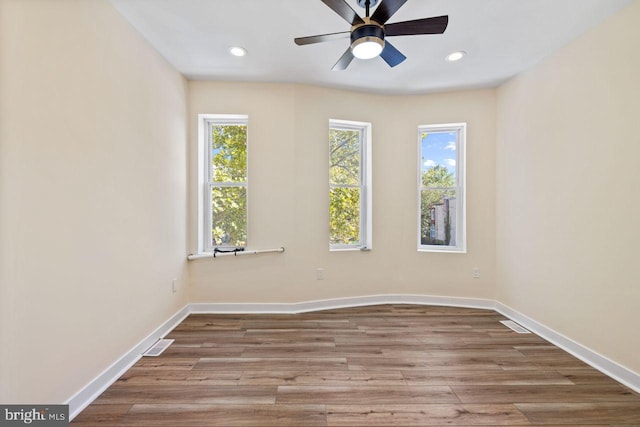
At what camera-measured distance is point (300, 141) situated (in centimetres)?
317

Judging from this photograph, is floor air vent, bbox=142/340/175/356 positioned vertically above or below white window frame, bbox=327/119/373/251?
below

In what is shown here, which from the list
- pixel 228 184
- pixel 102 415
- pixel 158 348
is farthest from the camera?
pixel 228 184

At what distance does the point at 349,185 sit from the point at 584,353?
104 inches

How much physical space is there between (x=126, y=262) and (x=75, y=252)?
48cm

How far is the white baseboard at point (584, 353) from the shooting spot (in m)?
1.88

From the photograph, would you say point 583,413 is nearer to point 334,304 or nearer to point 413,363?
point 413,363

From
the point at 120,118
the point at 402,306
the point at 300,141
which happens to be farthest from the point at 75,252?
the point at 402,306

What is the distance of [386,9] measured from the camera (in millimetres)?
1651

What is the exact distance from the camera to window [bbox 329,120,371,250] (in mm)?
3449

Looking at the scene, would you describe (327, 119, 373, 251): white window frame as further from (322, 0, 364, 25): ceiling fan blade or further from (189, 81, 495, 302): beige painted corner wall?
(322, 0, 364, 25): ceiling fan blade

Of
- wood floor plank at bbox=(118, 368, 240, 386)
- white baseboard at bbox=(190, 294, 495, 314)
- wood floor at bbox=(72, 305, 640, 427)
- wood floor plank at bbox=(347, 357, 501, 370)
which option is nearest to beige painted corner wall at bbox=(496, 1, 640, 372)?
wood floor at bbox=(72, 305, 640, 427)

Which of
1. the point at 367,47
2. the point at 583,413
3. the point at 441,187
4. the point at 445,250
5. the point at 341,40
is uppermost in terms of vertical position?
the point at 341,40

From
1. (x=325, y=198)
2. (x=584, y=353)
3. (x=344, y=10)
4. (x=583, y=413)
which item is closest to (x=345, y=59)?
(x=344, y=10)

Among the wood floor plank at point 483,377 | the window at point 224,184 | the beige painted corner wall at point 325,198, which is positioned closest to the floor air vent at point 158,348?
the beige painted corner wall at point 325,198
